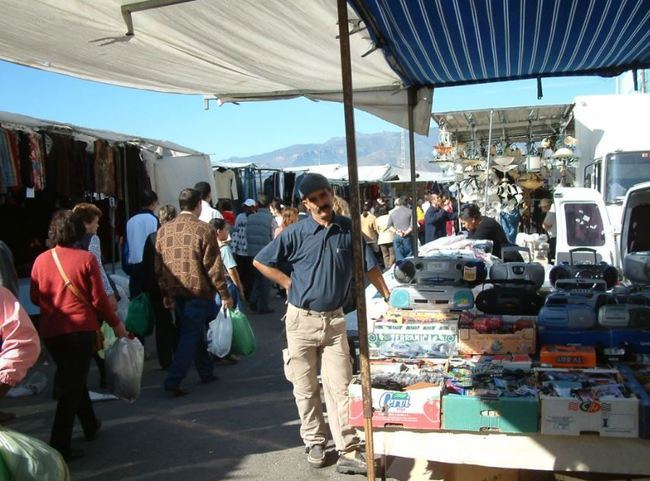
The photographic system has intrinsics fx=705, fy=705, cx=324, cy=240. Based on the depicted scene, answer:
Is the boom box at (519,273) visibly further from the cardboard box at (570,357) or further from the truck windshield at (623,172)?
the truck windshield at (623,172)

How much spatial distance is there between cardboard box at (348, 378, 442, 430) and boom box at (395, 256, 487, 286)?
143 cm

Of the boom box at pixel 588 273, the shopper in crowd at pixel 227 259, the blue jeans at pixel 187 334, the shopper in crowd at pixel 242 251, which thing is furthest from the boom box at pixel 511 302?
the shopper in crowd at pixel 242 251

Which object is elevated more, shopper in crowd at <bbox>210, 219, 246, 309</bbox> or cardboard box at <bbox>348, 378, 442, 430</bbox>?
shopper in crowd at <bbox>210, 219, 246, 309</bbox>

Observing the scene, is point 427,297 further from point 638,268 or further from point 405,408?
point 638,268

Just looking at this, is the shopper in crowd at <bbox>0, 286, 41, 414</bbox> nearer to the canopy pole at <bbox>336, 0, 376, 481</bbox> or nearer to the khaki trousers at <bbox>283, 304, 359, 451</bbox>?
the canopy pole at <bbox>336, 0, 376, 481</bbox>

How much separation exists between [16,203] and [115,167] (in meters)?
1.41

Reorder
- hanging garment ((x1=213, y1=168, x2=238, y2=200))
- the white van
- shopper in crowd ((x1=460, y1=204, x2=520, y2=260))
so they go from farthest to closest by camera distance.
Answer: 1. hanging garment ((x1=213, y1=168, x2=238, y2=200))
2. the white van
3. shopper in crowd ((x1=460, y1=204, x2=520, y2=260))

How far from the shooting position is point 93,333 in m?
4.75

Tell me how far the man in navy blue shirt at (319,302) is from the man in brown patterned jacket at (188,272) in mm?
1798

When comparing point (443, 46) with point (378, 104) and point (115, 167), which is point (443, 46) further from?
point (115, 167)

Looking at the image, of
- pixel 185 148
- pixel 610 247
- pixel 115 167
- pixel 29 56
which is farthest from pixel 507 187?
pixel 29 56

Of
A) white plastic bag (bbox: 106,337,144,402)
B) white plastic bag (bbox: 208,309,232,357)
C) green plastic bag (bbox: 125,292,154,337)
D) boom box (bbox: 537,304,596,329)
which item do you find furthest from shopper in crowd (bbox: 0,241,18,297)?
boom box (bbox: 537,304,596,329)

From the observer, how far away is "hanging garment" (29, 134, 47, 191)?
7895 millimetres

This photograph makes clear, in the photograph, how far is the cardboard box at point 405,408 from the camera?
337cm
